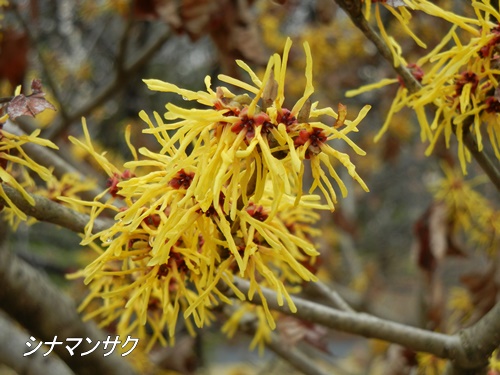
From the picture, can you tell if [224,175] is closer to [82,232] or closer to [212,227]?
[212,227]

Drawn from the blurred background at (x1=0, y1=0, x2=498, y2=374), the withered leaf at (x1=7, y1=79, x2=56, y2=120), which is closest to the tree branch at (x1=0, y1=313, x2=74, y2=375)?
the blurred background at (x1=0, y1=0, x2=498, y2=374)

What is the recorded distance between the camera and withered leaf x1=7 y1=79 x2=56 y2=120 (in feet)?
2.28

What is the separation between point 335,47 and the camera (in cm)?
348

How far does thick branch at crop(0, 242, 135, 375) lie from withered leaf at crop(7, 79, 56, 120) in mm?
568

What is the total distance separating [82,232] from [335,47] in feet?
9.43

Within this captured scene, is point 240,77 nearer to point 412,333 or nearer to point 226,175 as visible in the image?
point 412,333

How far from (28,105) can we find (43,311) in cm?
65

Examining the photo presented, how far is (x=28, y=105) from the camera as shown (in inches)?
28.0

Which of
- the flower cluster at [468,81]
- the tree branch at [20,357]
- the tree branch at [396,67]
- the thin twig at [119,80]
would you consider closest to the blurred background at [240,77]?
the thin twig at [119,80]

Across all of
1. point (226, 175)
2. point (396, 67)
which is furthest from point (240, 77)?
point (226, 175)

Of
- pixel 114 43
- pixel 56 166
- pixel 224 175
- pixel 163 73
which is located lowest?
pixel 163 73

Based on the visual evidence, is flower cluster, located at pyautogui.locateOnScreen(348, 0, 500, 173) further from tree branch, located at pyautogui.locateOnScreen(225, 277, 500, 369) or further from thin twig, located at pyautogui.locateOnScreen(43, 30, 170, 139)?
thin twig, located at pyautogui.locateOnScreen(43, 30, 170, 139)

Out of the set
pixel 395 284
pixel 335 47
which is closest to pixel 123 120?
pixel 335 47

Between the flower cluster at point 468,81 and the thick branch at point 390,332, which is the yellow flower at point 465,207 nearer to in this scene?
the thick branch at point 390,332
